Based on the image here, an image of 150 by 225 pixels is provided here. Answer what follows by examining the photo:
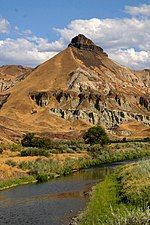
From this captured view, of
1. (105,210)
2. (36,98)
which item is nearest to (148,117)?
(36,98)

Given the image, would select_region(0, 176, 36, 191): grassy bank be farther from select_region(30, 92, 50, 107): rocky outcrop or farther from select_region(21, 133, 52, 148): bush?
select_region(30, 92, 50, 107): rocky outcrop

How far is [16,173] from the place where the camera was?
58.5 meters

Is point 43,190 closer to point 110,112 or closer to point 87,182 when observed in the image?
point 87,182

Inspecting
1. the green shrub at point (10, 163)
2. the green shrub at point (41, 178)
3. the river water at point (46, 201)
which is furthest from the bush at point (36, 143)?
the green shrub at point (41, 178)

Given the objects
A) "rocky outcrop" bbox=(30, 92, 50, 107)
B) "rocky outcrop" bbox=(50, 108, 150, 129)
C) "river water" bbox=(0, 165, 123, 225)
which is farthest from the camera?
"rocky outcrop" bbox=(30, 92, 50, 107)

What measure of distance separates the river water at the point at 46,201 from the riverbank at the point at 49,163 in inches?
114

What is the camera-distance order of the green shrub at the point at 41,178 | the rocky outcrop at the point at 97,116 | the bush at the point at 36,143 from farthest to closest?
the rocky outcrop at the point at 97,116, the bush at the point at 36,143, the green shrub at the point at 41,178

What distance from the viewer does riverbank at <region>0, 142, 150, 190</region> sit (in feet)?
187

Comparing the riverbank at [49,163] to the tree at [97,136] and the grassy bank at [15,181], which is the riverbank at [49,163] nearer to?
the grassy bank at [15,181]

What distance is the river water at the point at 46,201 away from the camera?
32366 mm

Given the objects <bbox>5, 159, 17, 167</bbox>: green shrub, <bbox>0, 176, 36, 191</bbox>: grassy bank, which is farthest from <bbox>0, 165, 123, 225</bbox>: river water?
<bbox>5, 159, 17, 167</bbox>: green shrub

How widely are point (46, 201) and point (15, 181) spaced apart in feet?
49.2

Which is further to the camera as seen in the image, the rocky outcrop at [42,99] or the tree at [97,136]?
the rocky outcrop at [42,99]

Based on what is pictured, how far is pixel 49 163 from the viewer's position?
66.2 meters
